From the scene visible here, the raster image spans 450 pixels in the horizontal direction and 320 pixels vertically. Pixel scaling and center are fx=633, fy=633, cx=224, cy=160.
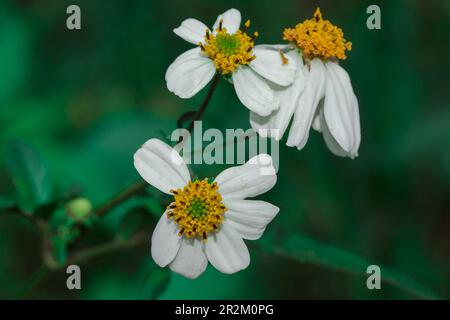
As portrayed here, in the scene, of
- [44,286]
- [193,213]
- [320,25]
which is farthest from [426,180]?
[44,286]

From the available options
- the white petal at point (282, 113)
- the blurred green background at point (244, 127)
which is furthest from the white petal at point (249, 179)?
the blurred green background at point (244, 127)

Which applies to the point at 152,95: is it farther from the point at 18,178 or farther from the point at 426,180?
the point at 426,180

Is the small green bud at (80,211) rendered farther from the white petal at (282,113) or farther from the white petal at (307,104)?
the white petal at (307,104)

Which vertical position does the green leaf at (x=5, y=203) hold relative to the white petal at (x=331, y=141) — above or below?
below

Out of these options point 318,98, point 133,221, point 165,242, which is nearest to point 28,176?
point 133,221

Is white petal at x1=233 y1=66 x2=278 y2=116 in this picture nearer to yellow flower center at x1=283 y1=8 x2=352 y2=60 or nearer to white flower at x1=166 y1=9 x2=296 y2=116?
white flower at x1=166 y1=9 x2=296 y2=116

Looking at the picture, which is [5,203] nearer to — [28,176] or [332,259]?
[28,176]

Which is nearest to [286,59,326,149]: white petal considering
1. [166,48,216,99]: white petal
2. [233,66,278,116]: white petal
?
[233,66,278,116]: white petal
